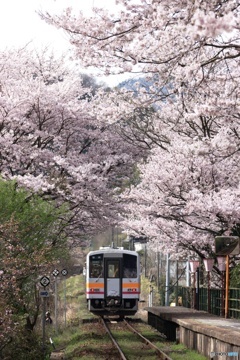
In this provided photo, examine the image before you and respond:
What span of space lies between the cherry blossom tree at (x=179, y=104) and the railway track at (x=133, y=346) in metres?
3.82

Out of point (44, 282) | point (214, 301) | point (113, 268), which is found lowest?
point (214, 301)

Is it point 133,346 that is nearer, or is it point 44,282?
point 133,346

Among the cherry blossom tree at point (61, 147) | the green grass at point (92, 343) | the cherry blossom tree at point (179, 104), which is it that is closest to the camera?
the cherry blossom tree at point (179, 104)

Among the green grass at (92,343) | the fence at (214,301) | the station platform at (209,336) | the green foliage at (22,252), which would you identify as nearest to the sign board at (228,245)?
the station platform at (209,336)

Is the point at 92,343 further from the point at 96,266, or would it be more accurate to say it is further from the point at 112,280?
the point at 96,266

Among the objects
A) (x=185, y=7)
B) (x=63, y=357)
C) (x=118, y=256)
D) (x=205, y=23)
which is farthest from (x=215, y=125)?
A: (x=205, y=23)

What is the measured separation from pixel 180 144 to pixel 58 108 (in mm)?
4336

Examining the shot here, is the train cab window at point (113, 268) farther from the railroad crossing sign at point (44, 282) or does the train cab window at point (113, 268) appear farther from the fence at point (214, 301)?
the railroad crossing sign at point (44, 282)

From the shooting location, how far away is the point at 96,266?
29422 millimetres

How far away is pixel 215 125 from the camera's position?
85.9 feet

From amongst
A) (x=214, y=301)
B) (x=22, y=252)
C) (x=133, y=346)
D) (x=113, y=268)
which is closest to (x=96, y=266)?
(x=113, y=268)

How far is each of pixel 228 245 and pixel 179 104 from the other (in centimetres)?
417

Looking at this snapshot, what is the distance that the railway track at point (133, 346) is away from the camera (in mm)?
18062

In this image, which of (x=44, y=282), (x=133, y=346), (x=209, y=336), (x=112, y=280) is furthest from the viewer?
(x=112, y=280)
